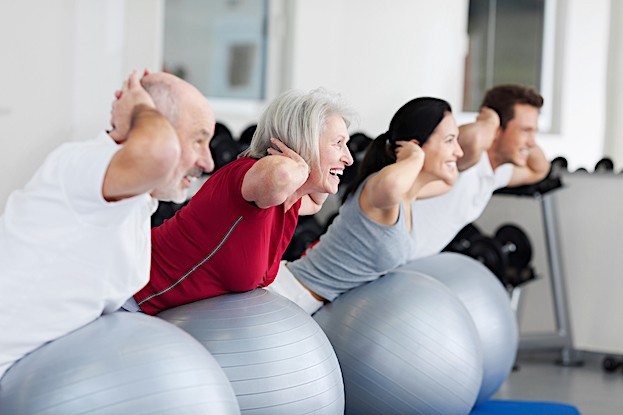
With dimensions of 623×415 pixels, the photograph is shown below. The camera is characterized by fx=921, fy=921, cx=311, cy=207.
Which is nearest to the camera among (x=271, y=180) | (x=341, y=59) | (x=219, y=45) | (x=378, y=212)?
(x=271, y=180)

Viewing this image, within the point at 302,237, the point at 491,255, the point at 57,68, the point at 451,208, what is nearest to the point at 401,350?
the point at 451,208

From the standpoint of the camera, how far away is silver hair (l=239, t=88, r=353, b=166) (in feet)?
7.20

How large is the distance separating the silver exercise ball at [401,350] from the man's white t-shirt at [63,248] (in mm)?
1034

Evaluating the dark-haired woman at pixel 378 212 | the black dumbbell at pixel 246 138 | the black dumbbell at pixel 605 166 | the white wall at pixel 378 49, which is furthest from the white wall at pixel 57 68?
the black dumbbell at pixel 605 166

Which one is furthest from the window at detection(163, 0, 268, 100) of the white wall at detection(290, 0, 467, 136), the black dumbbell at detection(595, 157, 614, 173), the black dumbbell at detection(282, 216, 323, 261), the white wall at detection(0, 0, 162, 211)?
the black dumbbell at detection(595, 157, 614, 173)

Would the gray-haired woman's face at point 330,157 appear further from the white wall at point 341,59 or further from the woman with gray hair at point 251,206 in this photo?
the white wall at point 341,59

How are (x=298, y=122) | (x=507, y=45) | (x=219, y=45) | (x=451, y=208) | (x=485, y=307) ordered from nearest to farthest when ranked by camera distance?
(x=298, y=122)
(x=485, y=307)
(x=451, y=208)
(x=219, y=45)
(x=507, y=45)

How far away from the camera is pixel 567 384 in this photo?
390cm

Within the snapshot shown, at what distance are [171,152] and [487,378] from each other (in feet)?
6.55

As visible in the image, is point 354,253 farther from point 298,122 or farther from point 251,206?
point 251,206

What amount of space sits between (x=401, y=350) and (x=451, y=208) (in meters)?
1.00

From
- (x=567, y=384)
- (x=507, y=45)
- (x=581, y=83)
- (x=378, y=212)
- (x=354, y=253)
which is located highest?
(x=507, y=45)

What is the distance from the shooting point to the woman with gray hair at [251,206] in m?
2.01

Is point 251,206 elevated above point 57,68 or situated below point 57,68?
below
